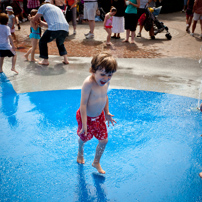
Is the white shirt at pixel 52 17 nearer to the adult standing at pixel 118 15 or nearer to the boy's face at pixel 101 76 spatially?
the adult standing at pixel 118 15

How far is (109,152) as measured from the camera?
329 centimetres

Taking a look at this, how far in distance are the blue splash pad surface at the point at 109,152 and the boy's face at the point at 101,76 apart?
3.60ft

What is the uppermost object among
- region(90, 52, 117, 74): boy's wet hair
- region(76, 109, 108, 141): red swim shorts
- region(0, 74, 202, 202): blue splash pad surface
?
region(90, 52, 117, 74): boy's wet hair

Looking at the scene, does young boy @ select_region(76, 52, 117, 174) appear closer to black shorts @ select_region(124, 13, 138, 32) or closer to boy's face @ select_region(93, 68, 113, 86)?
boy's face @ select_region(93, 68, 113, 86)

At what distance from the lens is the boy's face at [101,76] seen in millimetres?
2412

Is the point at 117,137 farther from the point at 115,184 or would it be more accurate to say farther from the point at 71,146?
→ the point at 115,184

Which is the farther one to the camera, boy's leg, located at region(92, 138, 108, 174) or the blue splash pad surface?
boy's leg, located at region(92, 138, 108, 174)

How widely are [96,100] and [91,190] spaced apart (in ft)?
3.09

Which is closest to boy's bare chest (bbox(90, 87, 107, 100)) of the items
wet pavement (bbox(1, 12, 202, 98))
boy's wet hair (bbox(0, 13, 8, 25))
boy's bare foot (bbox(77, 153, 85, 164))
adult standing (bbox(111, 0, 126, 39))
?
boy's bare foot (bbox(77, 153, 85, 164))

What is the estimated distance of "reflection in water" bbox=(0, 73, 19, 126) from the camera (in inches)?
164

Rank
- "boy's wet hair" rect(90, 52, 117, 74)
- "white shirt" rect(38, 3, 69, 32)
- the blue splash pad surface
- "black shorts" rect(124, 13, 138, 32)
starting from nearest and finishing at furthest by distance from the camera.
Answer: "boy's wet hair" rect(90, 52, 117, 74) → the blue splash pad surface → "white shirt" rect(38, 3, 69, 32) → "black shorts" rect(124, 13, 138, 32)

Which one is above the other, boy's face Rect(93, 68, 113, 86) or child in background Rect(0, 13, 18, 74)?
boy's face Rect(93, 68, 113, 86)

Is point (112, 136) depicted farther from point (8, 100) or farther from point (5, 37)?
point (5, 37)

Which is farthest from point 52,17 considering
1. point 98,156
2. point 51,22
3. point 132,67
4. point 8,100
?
point 98,156
